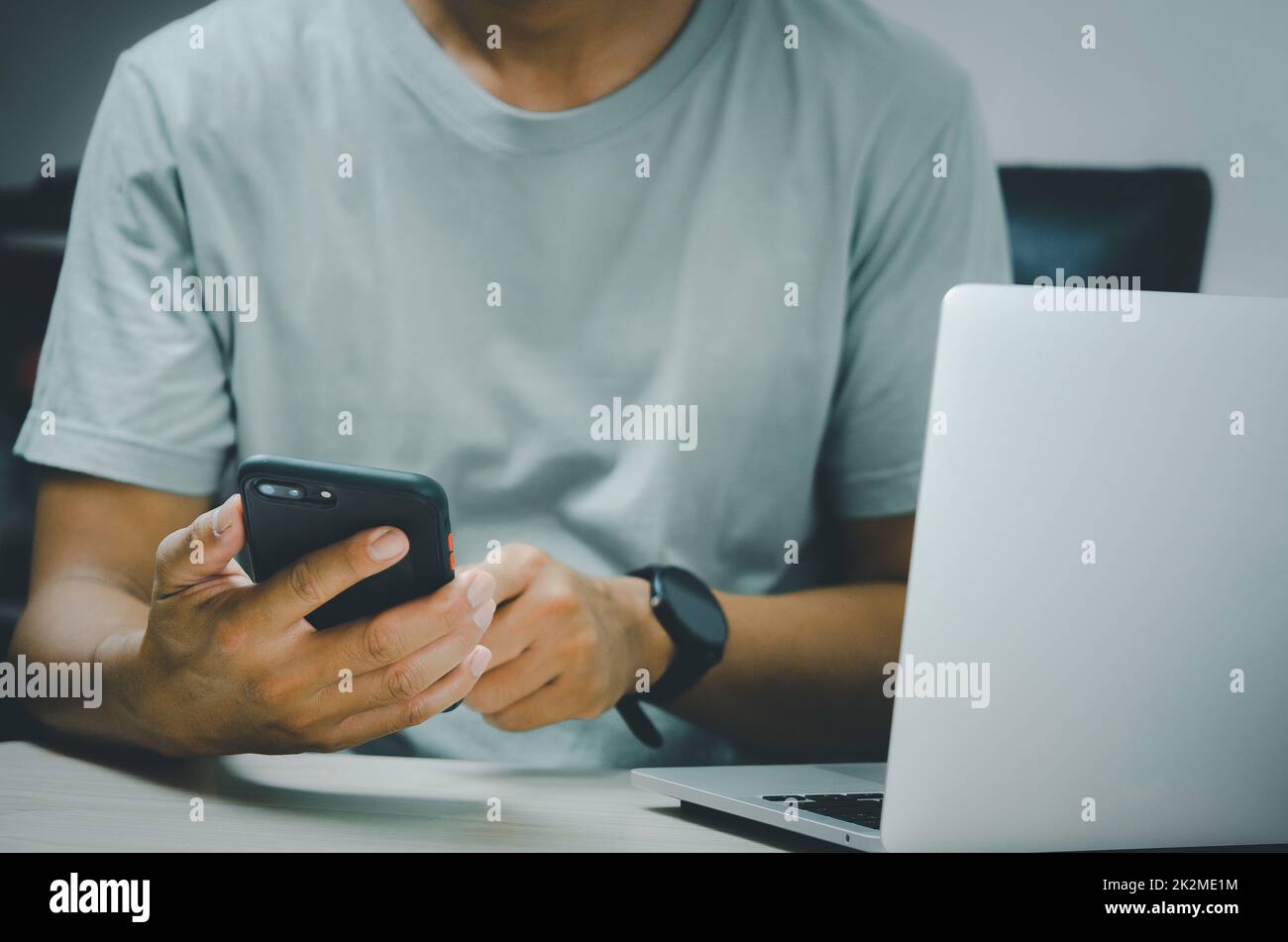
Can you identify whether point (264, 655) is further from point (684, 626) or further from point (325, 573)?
point (684, 626)

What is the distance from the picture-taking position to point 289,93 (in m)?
1.08

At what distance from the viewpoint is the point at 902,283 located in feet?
3.69

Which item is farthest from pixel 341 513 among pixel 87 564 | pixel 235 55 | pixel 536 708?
pixel 235 55

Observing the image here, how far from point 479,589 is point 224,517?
0.44ft

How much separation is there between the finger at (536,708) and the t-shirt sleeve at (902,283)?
0.43 meters

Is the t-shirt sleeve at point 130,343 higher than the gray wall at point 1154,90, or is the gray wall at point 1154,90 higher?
the gray wall at point 1154,90

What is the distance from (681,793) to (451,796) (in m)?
0.14

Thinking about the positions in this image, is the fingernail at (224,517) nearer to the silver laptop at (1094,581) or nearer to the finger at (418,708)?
the finger at (418,708)

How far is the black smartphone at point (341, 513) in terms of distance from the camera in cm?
56

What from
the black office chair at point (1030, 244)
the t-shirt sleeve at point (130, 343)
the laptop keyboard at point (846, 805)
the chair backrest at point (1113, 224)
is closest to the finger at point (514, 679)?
the laptop keyboard at point (846, 805)

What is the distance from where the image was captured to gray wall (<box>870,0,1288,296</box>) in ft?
4.72

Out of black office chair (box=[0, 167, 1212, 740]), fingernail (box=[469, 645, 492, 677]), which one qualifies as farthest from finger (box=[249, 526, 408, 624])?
black office chair (box=[0, 167, 1212, 740])
